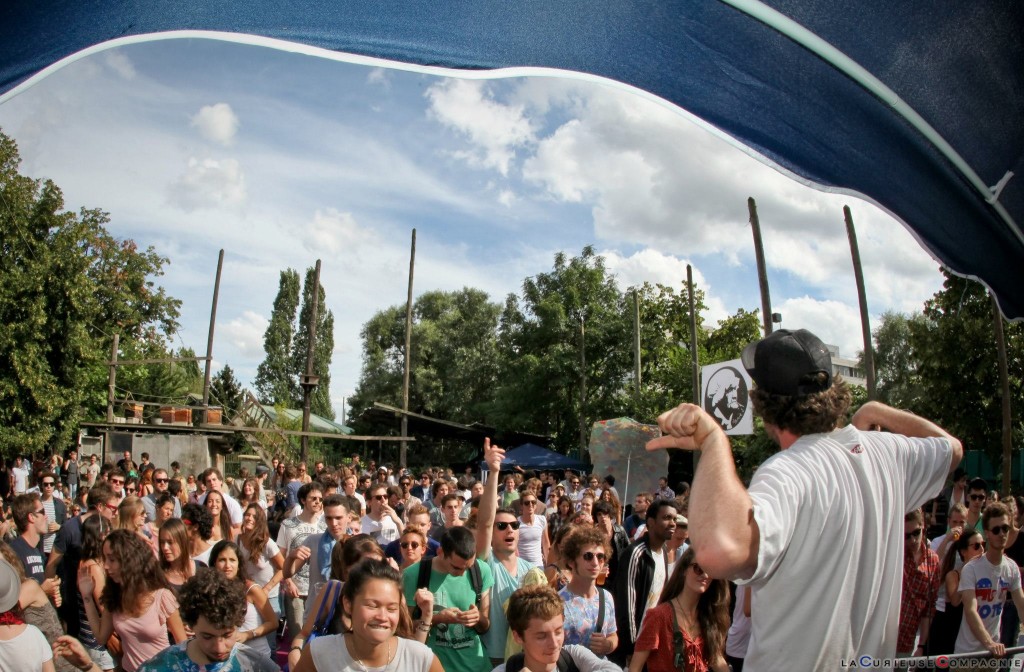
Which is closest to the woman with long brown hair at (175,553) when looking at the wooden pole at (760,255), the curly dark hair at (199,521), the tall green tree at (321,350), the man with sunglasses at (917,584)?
the curly dark hair at (199,521)

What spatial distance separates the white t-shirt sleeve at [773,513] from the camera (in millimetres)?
1511

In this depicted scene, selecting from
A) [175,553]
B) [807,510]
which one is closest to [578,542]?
[175,553]

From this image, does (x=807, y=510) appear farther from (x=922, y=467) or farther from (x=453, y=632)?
(x=453, y=632)

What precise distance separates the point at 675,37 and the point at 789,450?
3.47ft

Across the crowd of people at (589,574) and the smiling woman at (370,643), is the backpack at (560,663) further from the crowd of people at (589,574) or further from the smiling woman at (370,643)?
the smiling woman at (370,643)

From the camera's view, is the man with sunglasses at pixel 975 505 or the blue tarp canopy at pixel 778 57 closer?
the blue tarp canopy at pixel 778 57

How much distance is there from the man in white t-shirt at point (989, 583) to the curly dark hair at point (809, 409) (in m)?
6.31

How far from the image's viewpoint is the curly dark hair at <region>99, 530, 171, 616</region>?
5371 millimetres

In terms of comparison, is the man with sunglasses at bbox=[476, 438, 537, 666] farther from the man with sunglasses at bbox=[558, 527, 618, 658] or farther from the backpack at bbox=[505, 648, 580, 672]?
the backpack at bbox=[505, 648, 580, 672]

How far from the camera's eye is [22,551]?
23.3ft

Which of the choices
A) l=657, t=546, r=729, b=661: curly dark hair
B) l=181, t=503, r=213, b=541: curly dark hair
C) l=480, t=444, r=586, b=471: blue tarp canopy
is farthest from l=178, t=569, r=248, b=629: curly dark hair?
l=480, t=444, r=586, b=471: blue tarp canopy

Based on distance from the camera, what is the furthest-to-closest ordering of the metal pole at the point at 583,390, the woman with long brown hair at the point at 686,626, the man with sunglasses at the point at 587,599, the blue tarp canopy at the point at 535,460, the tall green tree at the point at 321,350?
1. the tall green tree at the point at 321,350
2. the metal pole at the point at 583,390
3. the blue tarp canopy at the point at 535,460
4. the man with sunglasses at the point at 587,599
5. the woman with long brown hair at the point at 686,626

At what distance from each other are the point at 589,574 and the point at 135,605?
2992mm

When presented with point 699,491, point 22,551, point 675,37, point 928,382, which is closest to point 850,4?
point 675,37
